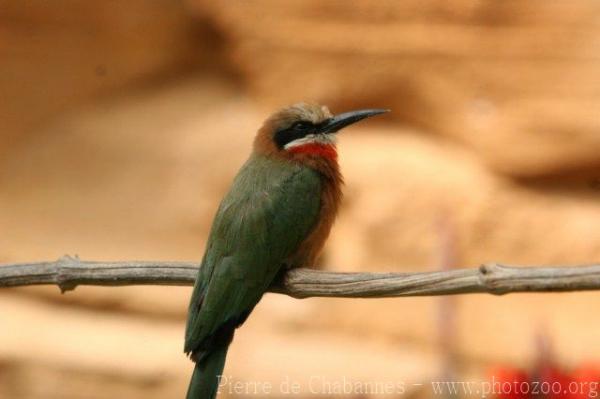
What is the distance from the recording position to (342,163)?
12.7 ft

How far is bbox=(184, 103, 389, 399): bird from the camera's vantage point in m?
2.64

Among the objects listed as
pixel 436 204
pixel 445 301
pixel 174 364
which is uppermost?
pixel 436 204

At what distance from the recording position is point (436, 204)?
3834 millimetres

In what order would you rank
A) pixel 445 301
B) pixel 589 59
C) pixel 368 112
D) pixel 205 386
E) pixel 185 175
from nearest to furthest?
pixel 445 301 < pixel 205 386 < pixel 368 112 < pixel 589 59 < pixel 185 175

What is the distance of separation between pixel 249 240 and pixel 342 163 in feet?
3.81

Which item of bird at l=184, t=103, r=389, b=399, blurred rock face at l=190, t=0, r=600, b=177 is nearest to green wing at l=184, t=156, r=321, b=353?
bird at l=184, t=103, r=389, b=399

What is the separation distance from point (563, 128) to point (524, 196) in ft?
0.84

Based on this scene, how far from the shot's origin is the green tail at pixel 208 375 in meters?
2.56

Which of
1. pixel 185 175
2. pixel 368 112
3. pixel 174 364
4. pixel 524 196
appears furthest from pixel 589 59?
pixel 174 364

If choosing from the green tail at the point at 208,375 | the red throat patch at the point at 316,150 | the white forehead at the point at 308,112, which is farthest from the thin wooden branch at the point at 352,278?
the white forehead at the point at 308,112

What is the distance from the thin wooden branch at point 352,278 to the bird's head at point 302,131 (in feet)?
1.20

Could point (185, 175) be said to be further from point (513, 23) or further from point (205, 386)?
point (205, 386)

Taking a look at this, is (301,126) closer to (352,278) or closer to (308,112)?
(308,112)

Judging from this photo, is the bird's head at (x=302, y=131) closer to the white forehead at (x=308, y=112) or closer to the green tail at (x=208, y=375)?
the white forehead at (x=308, y=112)
